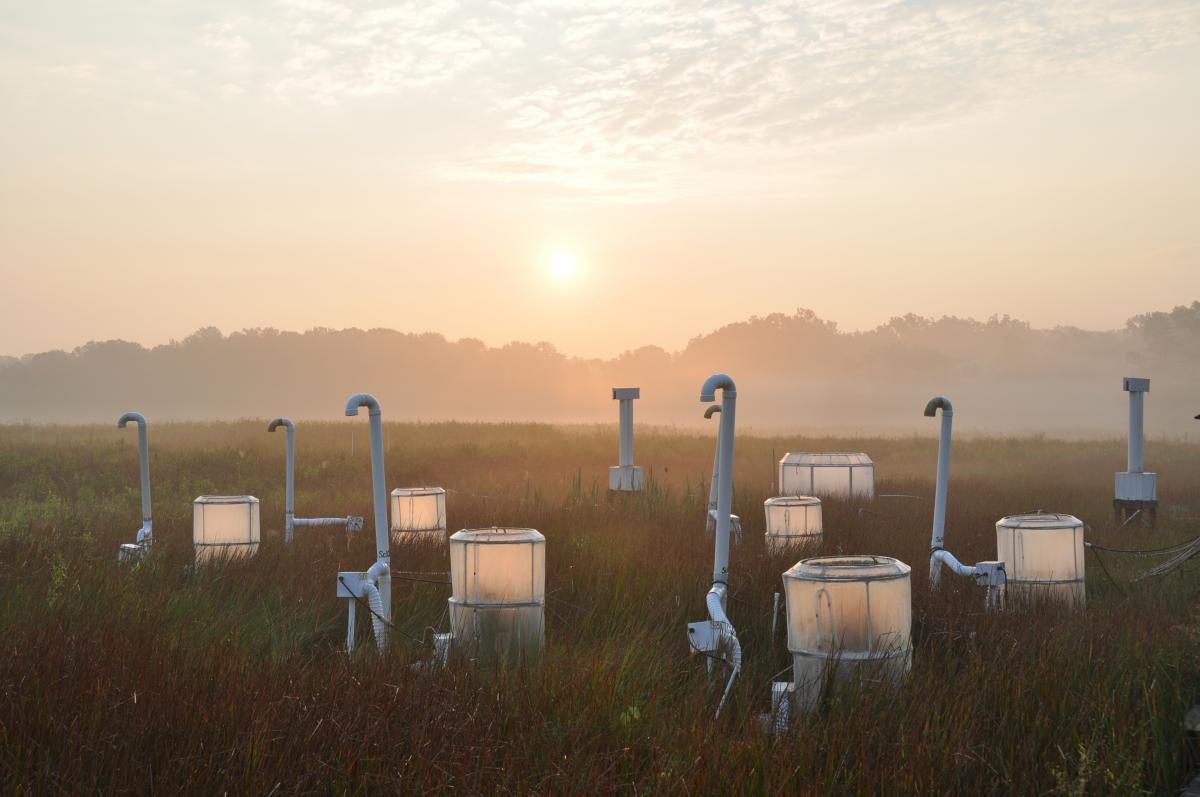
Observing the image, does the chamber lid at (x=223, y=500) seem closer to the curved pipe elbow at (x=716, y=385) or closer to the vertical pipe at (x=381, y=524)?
the vertical pipe at (x=381, y=524)

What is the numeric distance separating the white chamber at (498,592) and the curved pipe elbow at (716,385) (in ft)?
4.67

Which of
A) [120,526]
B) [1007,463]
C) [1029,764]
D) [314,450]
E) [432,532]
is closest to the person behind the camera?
[1029,764]

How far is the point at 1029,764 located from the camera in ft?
16.0

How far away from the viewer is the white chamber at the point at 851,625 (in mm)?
5824

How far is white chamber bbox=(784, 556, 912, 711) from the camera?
19.1 feet

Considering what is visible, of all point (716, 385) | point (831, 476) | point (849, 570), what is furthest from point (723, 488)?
point (831, 476)

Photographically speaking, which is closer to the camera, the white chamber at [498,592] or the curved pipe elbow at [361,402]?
the white chamber at [498,592]

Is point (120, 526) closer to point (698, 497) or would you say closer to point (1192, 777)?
point (698, 497)

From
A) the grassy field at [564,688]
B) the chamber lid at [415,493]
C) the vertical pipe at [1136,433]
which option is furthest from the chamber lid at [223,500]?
the vertical pipe at [1136,433]

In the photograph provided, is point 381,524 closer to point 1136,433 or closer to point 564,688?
point 564,688

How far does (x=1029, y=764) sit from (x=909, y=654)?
119 cm

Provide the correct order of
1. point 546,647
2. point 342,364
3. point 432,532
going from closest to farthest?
point 546,647, point 432,532, point 342,364

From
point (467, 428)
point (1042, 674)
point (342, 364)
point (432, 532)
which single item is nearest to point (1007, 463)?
point (467, 428)

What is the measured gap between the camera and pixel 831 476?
16.7m
